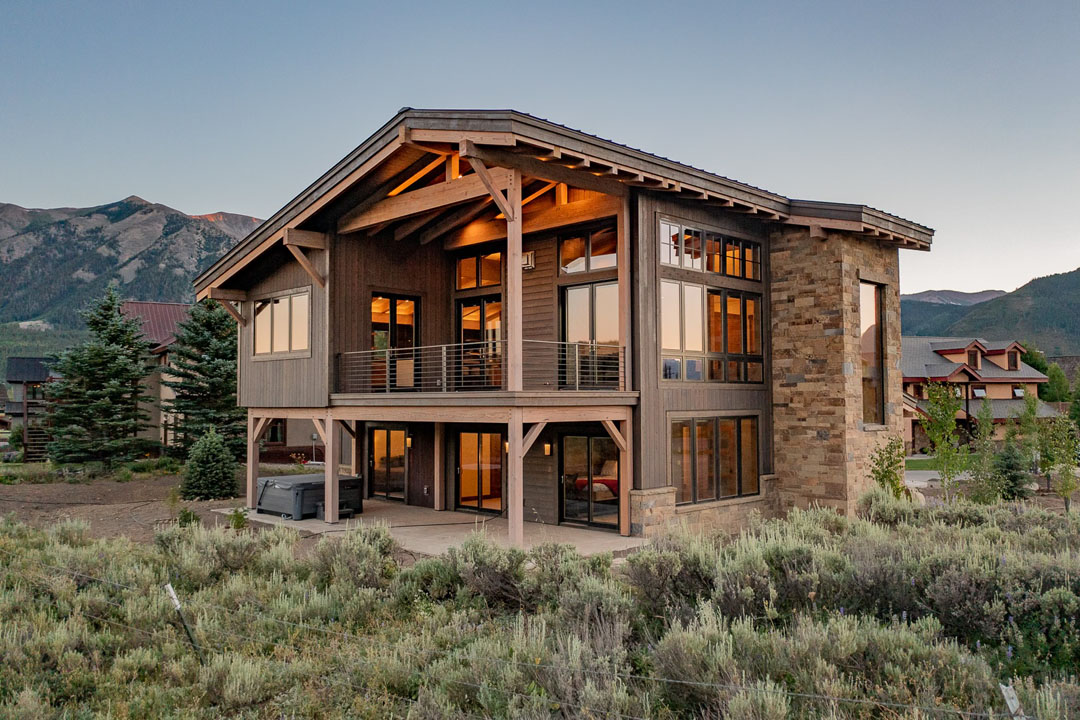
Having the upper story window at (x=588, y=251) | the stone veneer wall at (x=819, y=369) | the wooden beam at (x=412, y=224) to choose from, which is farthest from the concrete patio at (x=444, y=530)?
the wooden beam at (x=412, y=224)

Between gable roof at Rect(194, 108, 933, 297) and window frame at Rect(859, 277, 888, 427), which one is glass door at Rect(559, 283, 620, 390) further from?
window frame at Rect(859, 277, 888, 427)

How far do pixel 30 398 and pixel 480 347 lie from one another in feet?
95.9

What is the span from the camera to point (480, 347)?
1619 cm

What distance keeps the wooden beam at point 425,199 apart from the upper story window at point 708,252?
12.1 feet

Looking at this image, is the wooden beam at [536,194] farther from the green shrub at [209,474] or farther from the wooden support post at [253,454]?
the green shrub at [209,474]

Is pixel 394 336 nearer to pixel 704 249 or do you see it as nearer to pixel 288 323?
pixel 288 323

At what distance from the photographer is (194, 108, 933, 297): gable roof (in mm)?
10484

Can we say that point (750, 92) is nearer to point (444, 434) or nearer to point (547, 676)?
point (444, 434)

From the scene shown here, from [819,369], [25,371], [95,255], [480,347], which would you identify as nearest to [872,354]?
[819,369]

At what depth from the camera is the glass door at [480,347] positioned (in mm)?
15469

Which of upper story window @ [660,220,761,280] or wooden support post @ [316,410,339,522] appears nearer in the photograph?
upper story window @ [660,220,761,280]

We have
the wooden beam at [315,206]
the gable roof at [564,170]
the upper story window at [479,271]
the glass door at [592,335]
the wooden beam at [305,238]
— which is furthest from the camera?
the upper story window at [479,271]

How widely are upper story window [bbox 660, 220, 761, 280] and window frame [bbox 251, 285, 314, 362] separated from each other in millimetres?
7659

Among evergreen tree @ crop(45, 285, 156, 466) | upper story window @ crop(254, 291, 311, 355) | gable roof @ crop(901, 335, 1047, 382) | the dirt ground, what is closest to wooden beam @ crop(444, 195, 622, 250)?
upper story window @ crop(254, 291, 311, 355)
